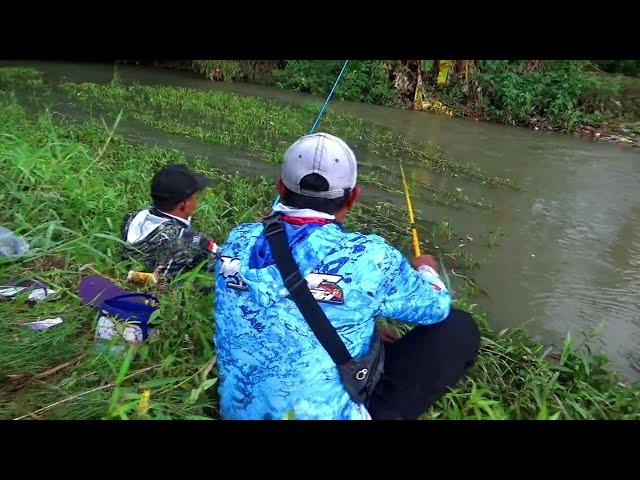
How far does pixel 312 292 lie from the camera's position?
1580mm

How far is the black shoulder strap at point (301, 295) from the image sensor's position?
1.57 metres

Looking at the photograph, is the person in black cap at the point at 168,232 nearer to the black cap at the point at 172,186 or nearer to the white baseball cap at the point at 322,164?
the black cap at the point at 172,186

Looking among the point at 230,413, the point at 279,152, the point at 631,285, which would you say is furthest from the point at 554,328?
the point at 279,152

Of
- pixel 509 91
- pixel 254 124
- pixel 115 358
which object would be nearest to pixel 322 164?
pixel 115 358

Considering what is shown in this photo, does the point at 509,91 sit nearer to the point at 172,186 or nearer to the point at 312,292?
the point at 172,186

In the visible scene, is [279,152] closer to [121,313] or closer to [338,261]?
[121,313]

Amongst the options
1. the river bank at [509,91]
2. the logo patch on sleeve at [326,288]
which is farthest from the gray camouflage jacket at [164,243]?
the river bank at [509,91]

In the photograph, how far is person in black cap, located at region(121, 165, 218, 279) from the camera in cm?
305

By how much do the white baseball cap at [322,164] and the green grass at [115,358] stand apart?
0.88 meters

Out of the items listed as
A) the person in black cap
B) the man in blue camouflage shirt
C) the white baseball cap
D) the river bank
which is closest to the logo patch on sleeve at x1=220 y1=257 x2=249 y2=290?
the man in blue camouflage shirt

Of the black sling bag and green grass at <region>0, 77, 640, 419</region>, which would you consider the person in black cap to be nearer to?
green grass at <region>0, 77, 640, 419</region>

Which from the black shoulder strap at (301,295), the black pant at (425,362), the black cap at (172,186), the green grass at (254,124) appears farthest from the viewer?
the green grass at (254,124)

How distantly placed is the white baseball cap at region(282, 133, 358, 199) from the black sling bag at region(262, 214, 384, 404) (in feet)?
0.45

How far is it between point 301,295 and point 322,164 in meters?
0.40
